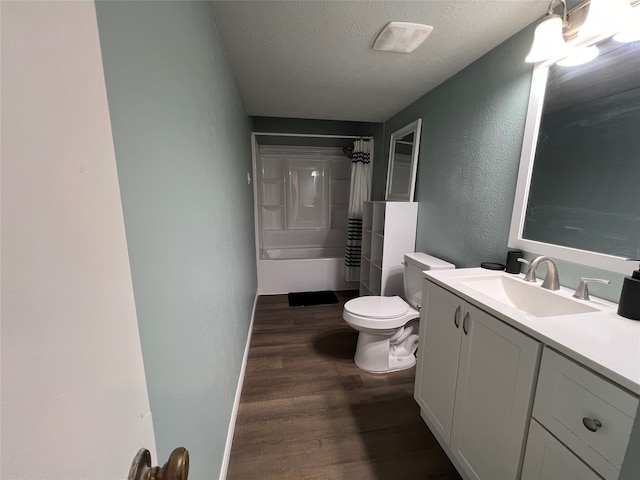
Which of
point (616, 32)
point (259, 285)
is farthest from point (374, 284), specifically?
point (616, 32)

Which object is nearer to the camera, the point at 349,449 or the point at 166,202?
the point at 166,202

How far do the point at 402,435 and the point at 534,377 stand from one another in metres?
0.93

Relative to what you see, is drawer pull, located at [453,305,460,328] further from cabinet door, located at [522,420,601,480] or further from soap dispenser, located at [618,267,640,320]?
soap dispenser, located at [618,267,640,320]

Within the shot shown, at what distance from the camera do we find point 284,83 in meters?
2.08

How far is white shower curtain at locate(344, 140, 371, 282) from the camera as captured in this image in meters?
3.27

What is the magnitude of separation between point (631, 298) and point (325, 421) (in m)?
1.49

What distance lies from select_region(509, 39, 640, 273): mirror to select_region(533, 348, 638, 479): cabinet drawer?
1.98 feet

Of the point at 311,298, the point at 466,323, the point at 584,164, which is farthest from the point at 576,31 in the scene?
the point at 311,298

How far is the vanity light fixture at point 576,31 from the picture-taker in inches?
38.4

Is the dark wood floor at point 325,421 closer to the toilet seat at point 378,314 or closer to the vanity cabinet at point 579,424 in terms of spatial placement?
the toilet seat at point 378,314

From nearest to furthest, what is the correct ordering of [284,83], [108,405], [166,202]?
[108,405] → [166,202] → [284,83]

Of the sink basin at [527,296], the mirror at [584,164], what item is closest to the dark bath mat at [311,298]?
the sink basin at [527,296]

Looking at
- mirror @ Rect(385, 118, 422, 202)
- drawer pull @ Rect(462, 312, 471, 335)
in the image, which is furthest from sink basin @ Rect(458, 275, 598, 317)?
mirror @ Rect(385, 118, 422, 202)

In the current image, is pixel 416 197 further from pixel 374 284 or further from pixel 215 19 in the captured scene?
pixel 215 19
